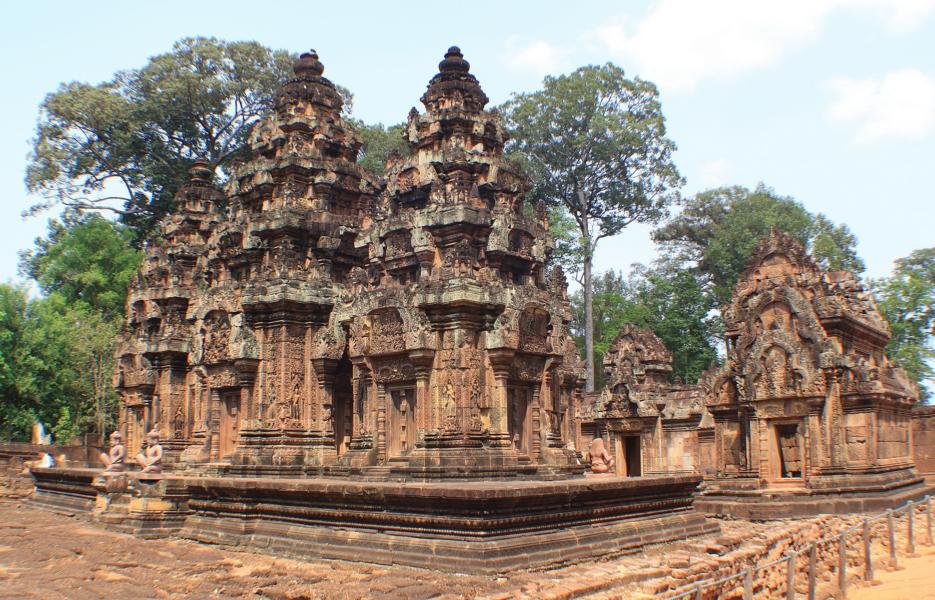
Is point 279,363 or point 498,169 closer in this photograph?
point 498,169

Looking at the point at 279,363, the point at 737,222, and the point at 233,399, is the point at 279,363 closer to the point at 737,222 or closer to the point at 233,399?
the point at 233,399

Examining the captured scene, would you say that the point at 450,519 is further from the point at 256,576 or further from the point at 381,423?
the point at 381,423

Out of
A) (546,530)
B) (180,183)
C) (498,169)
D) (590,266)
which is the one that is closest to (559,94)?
(590,266)

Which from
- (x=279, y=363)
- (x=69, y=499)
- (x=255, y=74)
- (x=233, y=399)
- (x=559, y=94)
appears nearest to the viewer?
(x=279, y=363)

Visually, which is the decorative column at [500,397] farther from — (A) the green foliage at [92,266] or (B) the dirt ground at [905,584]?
(A) the green foliage at [92,266]

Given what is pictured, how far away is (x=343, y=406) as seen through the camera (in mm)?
15156

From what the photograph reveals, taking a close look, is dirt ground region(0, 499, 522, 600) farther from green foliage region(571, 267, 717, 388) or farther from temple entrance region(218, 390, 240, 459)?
green foliage region(571, 267, 717, 388)

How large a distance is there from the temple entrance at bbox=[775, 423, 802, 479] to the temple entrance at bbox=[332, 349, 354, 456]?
29.3ft

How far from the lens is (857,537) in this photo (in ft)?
44.7

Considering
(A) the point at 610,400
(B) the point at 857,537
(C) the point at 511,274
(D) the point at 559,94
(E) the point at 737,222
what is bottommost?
(B) the point at 857,537

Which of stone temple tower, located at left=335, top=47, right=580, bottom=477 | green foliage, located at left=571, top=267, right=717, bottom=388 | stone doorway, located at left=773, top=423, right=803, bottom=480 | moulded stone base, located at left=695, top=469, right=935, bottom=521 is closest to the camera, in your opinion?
stone temple tower, located at left=335, top=47, right=580, bottom=477

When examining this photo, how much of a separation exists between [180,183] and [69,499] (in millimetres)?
18695

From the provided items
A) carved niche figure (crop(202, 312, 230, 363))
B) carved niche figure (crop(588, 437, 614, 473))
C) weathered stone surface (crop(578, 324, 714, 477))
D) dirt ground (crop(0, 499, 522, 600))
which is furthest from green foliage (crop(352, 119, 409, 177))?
dirt ground (crop(0, 499, 522, 600))

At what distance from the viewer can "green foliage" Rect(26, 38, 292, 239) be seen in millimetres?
32062
